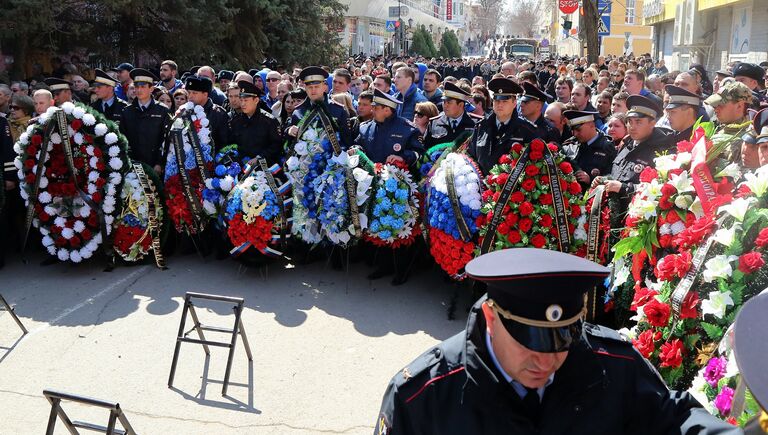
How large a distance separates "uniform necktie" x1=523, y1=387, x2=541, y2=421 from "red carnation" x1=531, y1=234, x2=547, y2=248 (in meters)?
3.64

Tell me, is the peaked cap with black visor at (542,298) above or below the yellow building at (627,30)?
below

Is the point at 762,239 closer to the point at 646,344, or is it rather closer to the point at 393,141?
the point at 646,344

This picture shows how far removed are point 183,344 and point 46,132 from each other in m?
3.21

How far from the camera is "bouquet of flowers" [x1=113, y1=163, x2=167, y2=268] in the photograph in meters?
7.62

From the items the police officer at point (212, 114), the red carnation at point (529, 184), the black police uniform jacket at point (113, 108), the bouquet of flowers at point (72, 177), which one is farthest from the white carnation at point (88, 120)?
the red carnation at point (529, 184)

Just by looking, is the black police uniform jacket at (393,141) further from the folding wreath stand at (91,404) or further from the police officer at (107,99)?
the folding wreath stand at (91,404)

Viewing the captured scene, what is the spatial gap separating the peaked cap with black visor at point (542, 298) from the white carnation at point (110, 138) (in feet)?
21.0

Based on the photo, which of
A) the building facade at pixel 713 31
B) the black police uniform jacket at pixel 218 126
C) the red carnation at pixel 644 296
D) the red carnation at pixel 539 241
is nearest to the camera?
the red carnation at pixel 644 296

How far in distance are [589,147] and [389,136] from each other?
2.12 metres

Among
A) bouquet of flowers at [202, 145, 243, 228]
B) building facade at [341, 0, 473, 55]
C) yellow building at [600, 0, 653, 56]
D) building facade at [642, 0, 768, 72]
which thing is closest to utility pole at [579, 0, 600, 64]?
building facade at [642, 0, 768, 72]

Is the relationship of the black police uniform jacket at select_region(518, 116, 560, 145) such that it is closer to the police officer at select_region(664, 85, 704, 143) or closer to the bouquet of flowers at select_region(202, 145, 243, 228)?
the police officer at select_region(664, 85, 704, 143)

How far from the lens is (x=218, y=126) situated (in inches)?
311

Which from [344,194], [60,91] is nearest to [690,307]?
[344,194]

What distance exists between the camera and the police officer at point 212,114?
789 centimetres
